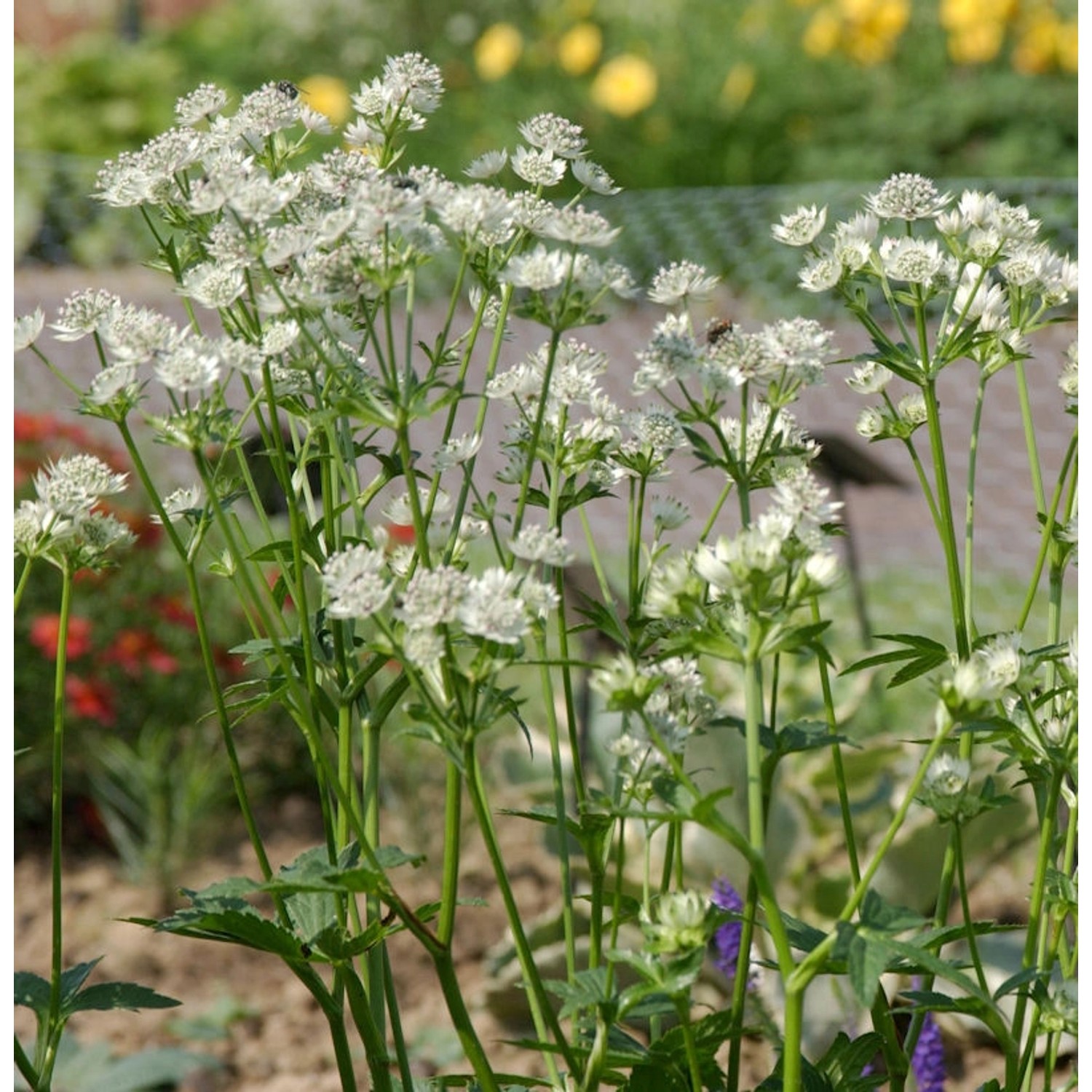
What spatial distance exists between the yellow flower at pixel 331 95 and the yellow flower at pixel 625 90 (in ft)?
4.01

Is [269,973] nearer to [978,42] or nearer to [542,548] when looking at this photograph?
[542,548]

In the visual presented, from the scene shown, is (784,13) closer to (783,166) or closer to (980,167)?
(783,166)

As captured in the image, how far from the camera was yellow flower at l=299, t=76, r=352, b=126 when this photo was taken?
305 inches

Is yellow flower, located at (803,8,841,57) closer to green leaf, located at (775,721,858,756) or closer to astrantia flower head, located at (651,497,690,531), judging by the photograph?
astrantia flower head, located at (651,497,690,531)

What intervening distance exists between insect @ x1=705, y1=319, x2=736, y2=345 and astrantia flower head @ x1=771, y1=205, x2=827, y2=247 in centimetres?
16

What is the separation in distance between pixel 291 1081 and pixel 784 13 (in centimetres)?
675

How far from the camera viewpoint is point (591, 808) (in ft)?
3.08

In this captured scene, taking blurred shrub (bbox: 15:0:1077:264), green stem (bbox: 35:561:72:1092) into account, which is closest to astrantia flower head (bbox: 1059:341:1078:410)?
green stem (bbox: 35:561:72:1092)

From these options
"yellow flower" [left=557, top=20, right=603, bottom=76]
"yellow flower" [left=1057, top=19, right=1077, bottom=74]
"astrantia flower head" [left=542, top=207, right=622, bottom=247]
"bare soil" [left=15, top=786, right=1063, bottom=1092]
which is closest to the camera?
"astrantia flower head" [left=542, top=207, right=622, bottom=247]

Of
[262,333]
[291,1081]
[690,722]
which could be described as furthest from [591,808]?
[291,1081]

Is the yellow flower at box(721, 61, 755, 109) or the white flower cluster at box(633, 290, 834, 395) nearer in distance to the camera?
the white flower cluster at box(633, 290, 834, 395)

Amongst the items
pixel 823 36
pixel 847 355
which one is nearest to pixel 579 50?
pixel 823 36

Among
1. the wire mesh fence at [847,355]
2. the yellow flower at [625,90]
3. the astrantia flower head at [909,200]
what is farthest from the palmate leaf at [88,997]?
the yellow flower at [625,90]

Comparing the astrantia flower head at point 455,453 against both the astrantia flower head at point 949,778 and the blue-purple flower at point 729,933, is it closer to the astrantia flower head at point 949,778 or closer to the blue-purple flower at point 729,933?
the astrantia flower head at point 949,778
